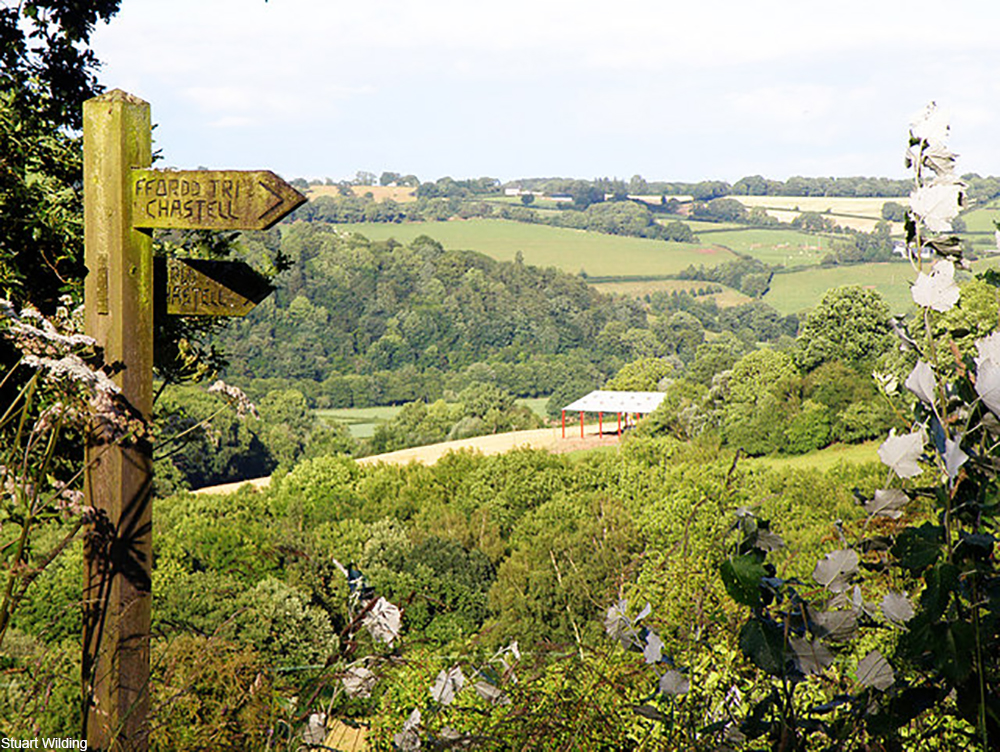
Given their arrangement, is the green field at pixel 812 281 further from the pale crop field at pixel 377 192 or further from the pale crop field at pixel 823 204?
the pale crop field at pixel 377 192

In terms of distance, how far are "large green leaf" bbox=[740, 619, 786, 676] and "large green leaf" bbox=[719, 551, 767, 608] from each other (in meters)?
0.04

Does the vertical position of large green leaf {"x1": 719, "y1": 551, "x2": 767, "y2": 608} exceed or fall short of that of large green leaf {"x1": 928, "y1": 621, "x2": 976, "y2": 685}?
it exceeds it

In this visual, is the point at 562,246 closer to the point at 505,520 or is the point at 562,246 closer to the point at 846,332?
the point at 846,332

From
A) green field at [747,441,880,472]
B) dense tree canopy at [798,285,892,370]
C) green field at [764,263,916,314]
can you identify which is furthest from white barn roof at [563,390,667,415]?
green field at [764,263,916,314]

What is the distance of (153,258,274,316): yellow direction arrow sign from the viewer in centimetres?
217

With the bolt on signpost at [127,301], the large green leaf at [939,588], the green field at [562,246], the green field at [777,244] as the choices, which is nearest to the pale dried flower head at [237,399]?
the bolt on signpost at [127,301]

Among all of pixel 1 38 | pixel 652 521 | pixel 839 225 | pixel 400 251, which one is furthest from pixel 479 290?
pixel 1 38

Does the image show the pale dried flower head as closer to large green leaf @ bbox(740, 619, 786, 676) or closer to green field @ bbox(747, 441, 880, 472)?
large green leaf @ bbox(740, 619, 786, 676)

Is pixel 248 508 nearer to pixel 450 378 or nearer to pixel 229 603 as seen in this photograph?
pixel 229 603

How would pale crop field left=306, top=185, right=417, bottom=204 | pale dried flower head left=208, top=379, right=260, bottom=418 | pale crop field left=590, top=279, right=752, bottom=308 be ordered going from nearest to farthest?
pale dried flower head left=208, top=379, right=260, bottom=418
pale crop field left=590, top=279, right=752, bottom=308
pale crop field left=306, top=185, right=417, bottom=204

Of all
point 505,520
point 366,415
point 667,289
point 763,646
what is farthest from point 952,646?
point 667,289

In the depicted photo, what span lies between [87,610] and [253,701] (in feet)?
1.67

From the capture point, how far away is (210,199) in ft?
6.50

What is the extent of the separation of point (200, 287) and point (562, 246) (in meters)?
92.2
